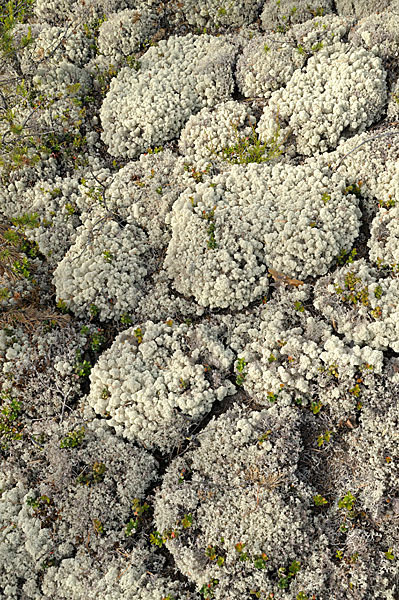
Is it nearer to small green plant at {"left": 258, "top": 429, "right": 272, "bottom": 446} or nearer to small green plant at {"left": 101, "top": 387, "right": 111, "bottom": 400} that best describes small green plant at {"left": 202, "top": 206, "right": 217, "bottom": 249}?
small green plant at {"left": 101, "top": 387, "right": 111, "bottom": 400}

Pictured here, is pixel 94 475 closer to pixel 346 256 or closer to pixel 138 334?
pixel 138 334

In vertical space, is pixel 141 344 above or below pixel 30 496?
above

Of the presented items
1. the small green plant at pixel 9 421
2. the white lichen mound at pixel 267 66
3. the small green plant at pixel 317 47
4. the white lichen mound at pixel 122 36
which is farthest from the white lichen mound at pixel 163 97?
the small green plant at pixel 9 421

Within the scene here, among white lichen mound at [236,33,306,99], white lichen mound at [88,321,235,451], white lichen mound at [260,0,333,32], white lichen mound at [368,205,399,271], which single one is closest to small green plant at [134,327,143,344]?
white lichen mound at [88,321,235,451]

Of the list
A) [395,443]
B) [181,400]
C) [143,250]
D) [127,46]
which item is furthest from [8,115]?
[395,443]

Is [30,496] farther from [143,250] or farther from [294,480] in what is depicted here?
[143,250]

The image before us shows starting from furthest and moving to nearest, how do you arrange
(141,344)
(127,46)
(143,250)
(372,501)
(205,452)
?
(127,46) → (143,250) → (141,344) → (205,452) → (372,501)
